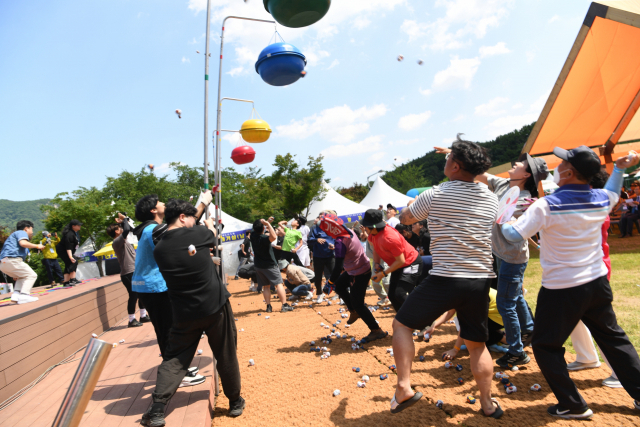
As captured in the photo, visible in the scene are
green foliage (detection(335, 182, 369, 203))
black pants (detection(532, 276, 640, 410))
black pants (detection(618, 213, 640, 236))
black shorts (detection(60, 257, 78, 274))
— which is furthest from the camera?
green foliage (detection(335, 182, 369, 203))

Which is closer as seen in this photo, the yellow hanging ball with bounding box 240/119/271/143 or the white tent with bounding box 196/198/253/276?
the yellow hanging ball with bounding box 240/119/271/143

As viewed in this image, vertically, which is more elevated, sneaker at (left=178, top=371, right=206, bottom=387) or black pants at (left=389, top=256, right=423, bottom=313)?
black pants at (left=389, top=256, right=423, bottom=313)

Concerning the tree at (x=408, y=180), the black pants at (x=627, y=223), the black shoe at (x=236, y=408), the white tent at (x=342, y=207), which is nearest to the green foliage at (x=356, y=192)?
the tree at (x=408, y=180)

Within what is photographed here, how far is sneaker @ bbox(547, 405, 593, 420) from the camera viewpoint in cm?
263

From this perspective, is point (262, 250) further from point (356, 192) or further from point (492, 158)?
point (492, 158)

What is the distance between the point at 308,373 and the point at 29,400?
2779 mm

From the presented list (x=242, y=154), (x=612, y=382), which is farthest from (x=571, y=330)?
(x=242, y=154)

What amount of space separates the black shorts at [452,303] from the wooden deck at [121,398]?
182 centimetres

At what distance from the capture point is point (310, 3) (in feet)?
11.1

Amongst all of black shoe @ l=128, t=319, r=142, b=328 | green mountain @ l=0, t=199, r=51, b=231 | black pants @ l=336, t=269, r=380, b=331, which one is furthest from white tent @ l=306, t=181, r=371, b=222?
green mountain @ l=0, t=199, r=51, b=231

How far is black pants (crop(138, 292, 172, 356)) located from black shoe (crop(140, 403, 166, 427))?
0.96 metres

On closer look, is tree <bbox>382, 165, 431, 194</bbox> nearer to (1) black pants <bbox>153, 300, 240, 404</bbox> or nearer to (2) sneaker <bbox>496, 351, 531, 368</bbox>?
(2) sneaker <bbox>496, 351, 531, 368</bbox>

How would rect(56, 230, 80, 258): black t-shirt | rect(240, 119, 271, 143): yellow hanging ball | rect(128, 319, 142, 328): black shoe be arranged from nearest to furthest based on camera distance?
1. rect(240, 119, 271, 143): yellow hanging ball
2. rect(128, 319, 142, 328): black shoe
3. rect(56, 230, 80, 258): black t-shirt

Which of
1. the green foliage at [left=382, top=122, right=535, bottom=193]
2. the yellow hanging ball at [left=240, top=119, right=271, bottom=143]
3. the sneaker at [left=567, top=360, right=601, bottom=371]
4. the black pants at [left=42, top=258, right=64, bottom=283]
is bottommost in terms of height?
the black pants at [left=42, top=258, right=64, bottom=283]
